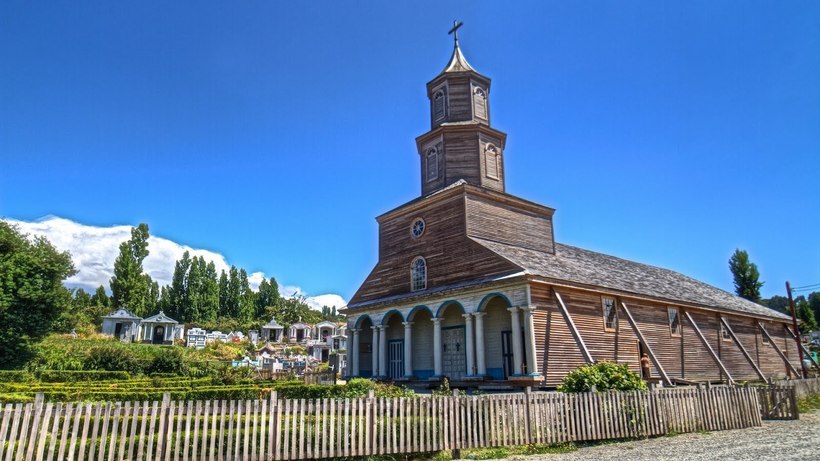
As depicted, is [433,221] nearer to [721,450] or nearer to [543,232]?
[543,232]

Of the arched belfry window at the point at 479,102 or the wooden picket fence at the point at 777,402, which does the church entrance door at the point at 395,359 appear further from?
the wooden picket fence at the point at 777,402

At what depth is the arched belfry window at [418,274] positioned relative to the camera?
28469 mm

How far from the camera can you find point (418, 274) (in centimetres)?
2900

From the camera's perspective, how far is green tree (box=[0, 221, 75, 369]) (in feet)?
112

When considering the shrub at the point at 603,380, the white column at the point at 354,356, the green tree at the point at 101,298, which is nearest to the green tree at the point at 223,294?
the green tree at the point at 101,298

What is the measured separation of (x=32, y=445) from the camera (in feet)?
29.1

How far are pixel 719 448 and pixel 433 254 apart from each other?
57.9 feet

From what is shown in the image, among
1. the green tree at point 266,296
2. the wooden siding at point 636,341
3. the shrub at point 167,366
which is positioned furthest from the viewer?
the green tree at point 266,296

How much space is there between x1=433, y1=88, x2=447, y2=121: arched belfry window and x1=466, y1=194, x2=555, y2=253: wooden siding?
265 inches

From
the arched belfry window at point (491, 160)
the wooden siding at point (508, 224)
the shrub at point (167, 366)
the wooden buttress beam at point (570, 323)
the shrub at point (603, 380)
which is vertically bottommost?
the shrub at point (603, 380)

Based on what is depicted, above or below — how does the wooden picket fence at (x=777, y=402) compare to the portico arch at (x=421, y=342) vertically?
below

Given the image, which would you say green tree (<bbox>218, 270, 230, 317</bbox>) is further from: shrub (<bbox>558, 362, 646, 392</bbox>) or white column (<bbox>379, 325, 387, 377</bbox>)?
shrub (<bbox>558, 362, 646, 392</bbox>)

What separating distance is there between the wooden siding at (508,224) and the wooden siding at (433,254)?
79cm

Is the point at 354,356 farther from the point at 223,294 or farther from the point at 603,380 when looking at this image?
the point at 223,294
